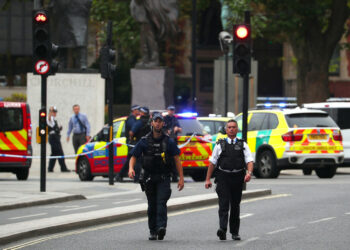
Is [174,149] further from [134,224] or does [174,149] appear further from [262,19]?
[262,19]

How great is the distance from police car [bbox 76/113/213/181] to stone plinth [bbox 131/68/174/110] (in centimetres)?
989

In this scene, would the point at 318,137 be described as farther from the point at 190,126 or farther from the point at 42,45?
the point at 42,45

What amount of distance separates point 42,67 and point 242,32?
11.9 feet

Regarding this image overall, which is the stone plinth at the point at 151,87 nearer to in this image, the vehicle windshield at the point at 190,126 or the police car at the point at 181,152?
the police car at the point at 181,152

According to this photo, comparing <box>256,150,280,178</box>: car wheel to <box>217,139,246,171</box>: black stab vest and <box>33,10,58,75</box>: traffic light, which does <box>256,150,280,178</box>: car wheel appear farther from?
<box>217,139,246,171</box>: black stab vest

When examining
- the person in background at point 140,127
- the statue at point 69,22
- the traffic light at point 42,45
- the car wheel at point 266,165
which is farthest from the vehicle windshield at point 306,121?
the statue at point 69,22

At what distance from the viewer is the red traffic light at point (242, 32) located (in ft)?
69.9

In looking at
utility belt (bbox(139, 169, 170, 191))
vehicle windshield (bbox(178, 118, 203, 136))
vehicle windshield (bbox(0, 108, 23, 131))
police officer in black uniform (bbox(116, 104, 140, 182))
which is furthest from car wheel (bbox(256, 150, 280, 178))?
utility belt (bbox(139, 169, 170, 191))

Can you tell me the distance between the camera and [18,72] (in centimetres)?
7425

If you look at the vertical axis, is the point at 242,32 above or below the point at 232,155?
above

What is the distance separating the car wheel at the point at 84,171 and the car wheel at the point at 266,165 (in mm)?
3925

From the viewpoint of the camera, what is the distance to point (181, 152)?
84.1ft

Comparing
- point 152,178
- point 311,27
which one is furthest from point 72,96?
point 152,178

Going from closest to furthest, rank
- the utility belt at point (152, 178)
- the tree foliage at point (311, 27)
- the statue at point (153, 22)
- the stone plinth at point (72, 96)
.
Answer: the utility belt at point (152, 178)
the stone plinth at point (72, 96)
the statue at point (153, 22)
the tree foliage at point (311, 27)
